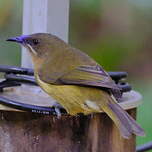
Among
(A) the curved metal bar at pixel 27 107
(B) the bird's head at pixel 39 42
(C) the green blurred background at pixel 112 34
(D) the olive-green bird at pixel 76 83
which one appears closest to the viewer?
(A) the curved metal bar at pixel 27 107

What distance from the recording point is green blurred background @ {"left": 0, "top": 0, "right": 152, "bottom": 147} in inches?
185

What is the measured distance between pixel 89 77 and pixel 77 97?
10cm

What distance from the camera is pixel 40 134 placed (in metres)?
3.46

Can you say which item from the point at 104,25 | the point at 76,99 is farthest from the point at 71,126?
the point at 104,25

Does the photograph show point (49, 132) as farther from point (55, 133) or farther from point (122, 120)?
point (122, 120)

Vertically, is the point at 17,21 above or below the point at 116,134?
above

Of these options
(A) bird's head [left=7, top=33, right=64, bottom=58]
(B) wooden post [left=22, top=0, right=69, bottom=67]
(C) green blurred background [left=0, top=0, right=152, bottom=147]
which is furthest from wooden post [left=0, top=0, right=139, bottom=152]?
(C) green blurred background [left=0, top=0, right=152, bottom=147]

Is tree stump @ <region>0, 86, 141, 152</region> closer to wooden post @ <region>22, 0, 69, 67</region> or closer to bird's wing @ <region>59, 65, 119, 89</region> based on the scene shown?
bird's wing @ <region>59, 65, 119, 89</region>

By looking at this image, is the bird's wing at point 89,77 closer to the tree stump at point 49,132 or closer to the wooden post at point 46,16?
the tree stump at point 49,132

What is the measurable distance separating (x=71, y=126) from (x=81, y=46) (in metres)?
1.48

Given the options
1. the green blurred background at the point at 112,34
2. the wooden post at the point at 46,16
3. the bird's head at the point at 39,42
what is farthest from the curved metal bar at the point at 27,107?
the green blurred background at the point at 112,34

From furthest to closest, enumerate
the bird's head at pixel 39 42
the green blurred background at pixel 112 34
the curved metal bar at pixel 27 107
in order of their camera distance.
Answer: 1. the green blurred background at pixel 112 34
2. the bird's head at pixel 39 42
3. the curved metal bar at pixel 27 107

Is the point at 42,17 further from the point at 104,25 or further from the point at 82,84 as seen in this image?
the point at 104,25

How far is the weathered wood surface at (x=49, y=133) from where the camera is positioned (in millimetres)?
3447
